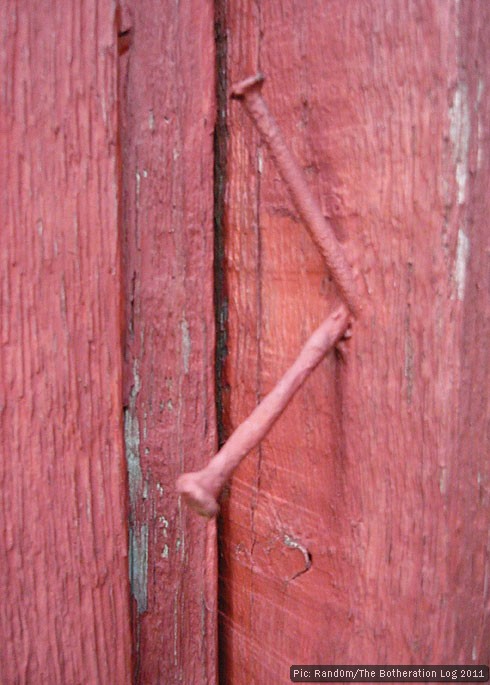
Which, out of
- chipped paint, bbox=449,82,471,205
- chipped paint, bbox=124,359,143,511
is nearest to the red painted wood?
chipped paint, bbox=449,82,471,205

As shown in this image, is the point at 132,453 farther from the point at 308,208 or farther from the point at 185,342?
the point at 308,208

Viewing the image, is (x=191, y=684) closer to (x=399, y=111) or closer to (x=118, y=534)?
(x=118, y=534)

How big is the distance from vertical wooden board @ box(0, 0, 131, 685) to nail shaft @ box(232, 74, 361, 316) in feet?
0.51

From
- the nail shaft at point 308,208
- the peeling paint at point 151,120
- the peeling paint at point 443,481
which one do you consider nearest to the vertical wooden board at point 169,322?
the peeling paint at point 151,120

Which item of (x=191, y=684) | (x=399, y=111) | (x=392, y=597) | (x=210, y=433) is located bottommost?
(x=191, y=684)

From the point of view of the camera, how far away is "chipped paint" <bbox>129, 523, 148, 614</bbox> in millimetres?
639

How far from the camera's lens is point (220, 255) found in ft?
2.17

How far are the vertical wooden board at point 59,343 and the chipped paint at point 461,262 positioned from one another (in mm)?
325

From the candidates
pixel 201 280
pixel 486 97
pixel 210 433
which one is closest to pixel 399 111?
pixel 486 97

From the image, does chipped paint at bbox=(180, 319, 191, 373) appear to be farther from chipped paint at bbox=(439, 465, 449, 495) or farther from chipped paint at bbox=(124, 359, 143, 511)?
chipped paint at bbox=(439, 465, 449, 495)

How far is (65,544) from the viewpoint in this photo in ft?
1.91

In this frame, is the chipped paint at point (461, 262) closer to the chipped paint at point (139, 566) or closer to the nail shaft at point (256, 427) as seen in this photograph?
the nail shaft at point (256, 427)

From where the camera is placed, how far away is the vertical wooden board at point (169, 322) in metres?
0.61

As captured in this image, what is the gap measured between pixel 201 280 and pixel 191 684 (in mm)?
459
